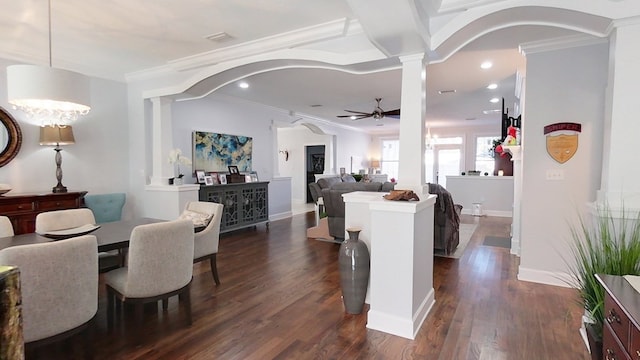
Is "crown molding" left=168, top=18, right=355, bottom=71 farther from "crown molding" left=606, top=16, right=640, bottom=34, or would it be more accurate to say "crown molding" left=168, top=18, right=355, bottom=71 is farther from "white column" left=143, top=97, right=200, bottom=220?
"crown molding" left=606, top=16, right=640, bottom=34

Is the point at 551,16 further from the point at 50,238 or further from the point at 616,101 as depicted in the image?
the point at 50,238

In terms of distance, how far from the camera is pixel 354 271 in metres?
2.81

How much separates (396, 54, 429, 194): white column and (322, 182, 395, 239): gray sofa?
2.18 metres

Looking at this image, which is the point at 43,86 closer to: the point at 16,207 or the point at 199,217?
the point at 199,217

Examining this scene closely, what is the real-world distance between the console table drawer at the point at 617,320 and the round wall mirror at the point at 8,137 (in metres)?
5.57

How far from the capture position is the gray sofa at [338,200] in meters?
5.10

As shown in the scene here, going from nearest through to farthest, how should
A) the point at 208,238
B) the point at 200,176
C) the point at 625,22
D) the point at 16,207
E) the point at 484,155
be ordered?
1. the point at 625,22
2. the point at 208,238
3. the point at 16,207
4. the point at 200,176
5. the point at 484,155

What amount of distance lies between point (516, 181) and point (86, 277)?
5.36 m

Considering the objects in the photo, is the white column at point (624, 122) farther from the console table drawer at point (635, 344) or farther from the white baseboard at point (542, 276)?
the white baseboard at point (542, 276)

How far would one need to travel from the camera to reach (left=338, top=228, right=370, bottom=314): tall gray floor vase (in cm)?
281

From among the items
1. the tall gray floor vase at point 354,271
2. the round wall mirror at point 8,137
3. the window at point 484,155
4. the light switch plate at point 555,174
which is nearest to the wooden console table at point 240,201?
the round wall mirror at point 8,137

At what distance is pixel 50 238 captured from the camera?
2.48 metres

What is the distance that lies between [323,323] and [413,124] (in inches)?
71.2

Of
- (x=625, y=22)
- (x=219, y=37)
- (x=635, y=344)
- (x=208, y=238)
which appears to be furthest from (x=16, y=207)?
(x=625, y=22)
